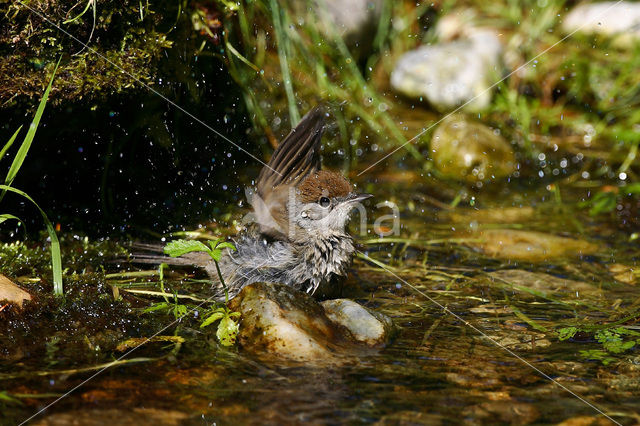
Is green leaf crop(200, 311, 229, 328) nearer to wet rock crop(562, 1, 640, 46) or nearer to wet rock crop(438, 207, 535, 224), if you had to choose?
wet rock crop(438, 207, 535, 224)

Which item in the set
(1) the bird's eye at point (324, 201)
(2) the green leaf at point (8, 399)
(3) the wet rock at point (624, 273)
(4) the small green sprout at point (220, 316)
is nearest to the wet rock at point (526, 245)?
(3) the wet rock at point (624, 273)

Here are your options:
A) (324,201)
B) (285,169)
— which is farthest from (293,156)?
(324,201)

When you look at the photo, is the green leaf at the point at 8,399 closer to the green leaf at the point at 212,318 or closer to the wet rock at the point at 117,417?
the wet rock at the point at 117,417

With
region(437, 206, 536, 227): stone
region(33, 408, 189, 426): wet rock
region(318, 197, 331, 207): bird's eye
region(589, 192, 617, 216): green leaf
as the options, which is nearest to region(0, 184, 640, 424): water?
region(33, 408, 189, 426): wet rock

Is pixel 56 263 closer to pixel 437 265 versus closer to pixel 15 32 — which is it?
pixel 15 32

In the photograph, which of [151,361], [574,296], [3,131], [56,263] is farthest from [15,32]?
[574,296]

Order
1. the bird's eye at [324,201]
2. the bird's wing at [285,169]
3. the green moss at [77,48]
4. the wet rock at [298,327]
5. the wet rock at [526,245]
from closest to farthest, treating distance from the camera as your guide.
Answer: the wet rock at [298,327] → the green moss at [77,48] → the bird's eye at [324,201] → the bird's wing at [285,169] → the wet rock at [526,245]

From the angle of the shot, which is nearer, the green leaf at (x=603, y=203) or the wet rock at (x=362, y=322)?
the wet rock at (x=362, y=322)
